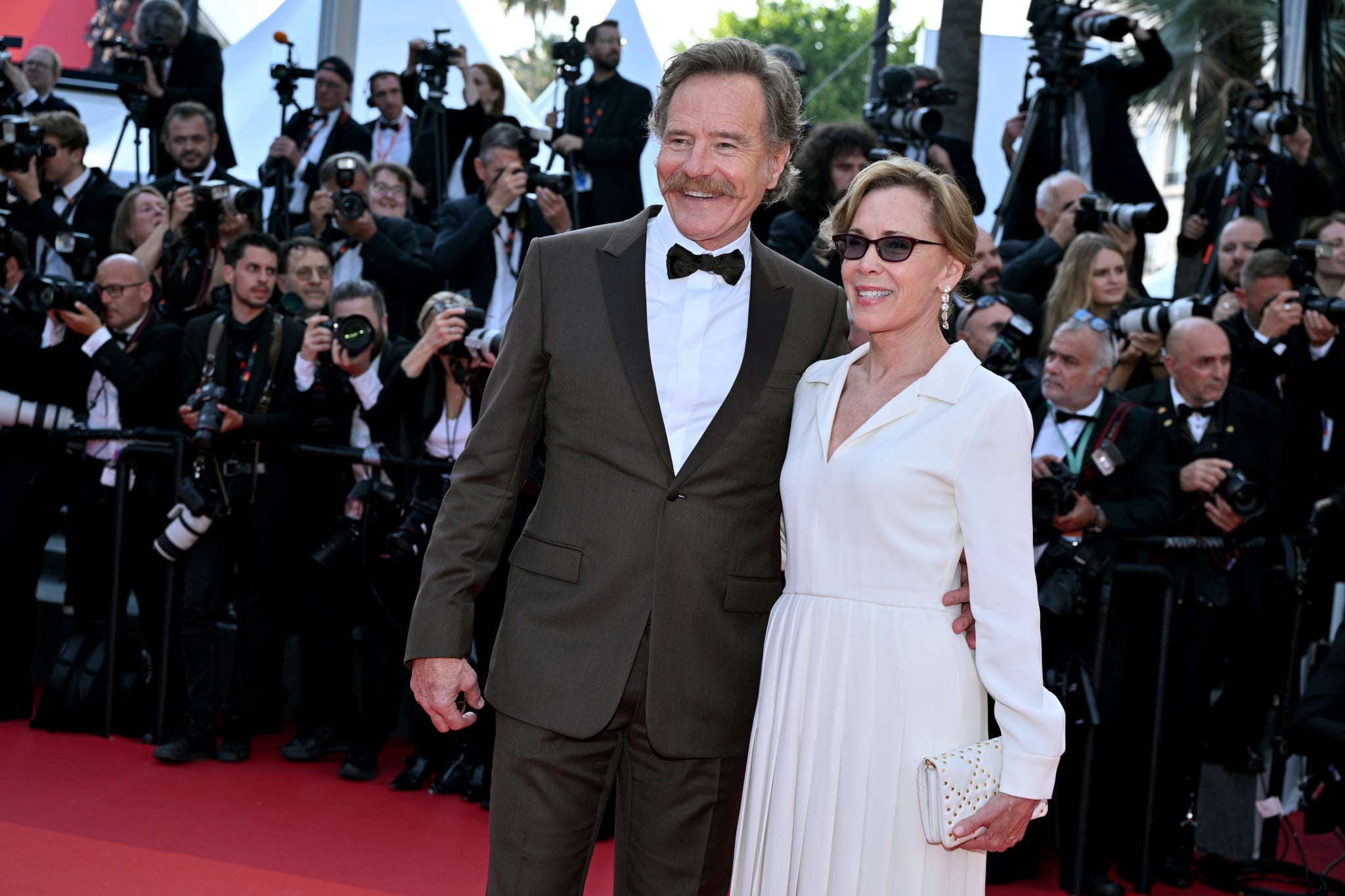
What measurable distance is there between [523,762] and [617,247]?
0.88 m

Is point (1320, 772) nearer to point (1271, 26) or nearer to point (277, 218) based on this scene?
point (277, 218)

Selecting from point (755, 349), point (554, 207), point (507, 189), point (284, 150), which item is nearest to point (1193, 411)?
point (554, 207)

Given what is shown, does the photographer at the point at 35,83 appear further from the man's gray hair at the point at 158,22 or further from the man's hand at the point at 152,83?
the man's gray hair at the point at 158,22

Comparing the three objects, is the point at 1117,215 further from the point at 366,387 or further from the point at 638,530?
the point at 638,530

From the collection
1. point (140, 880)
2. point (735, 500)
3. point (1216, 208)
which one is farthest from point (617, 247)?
point (1216, 208)

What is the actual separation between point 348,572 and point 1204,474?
9.76 ft

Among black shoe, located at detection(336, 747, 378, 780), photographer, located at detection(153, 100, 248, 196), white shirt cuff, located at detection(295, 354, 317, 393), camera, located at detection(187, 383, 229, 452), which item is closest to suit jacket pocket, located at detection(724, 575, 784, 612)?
black shoe, located at detection(336, 747, 378, 780)

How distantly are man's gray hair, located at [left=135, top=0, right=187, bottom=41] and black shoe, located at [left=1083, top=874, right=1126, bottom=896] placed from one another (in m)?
6.29

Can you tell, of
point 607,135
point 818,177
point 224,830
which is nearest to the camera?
point 224,830

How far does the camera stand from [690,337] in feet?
8.03

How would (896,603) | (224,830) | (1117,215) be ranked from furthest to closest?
(1117,215) → (224,830) → (896,603)

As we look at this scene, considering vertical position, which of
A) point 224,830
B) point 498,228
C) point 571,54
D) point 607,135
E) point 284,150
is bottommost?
point 224,830

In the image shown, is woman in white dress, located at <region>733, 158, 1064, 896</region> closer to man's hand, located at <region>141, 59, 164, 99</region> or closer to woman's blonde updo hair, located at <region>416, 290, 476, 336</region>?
woman's blonde updo hair, located at <region>416, 290, 476, 336</region>

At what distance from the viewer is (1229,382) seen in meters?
5.30
